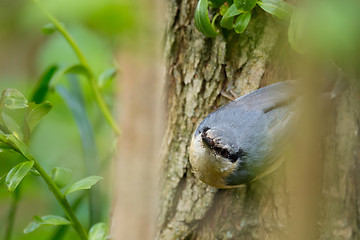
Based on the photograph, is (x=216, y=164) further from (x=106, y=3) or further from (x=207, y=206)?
(x=106, y=3)

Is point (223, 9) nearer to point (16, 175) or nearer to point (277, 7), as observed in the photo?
point (277, 7)

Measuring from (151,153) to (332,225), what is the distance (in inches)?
18.1

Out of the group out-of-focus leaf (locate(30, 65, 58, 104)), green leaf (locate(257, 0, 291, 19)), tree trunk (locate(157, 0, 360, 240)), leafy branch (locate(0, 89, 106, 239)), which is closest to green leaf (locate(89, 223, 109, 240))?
leafy branch (locate(0, 89, 106, 239))

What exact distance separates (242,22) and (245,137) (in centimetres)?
23

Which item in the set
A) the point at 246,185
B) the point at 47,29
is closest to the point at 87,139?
the point at 47,29

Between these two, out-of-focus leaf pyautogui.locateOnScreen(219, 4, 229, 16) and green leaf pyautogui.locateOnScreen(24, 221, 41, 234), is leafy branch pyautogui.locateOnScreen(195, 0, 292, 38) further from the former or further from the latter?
green leaf pyautogui.locateOnScreen(24, 221, 41, 234)

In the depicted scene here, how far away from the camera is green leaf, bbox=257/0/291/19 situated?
83 centimetres

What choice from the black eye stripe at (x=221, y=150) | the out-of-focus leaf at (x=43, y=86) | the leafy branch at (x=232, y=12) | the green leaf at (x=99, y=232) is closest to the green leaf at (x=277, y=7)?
the leafy branch at (x=232, y=12)

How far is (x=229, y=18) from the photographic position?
0.91m

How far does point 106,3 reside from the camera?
79cm

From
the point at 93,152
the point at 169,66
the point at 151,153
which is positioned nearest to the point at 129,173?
the point at 151,153

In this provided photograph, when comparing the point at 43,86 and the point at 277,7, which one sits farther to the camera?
the point at 43,86

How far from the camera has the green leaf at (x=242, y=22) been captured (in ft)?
2.86

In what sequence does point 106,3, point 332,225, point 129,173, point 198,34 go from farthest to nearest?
point 198,34 → point 332,225 → point 106,3 → point 129,173
